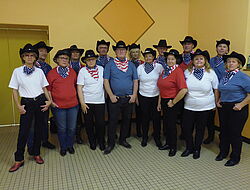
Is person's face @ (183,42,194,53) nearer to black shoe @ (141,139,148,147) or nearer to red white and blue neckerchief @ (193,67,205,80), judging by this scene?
red white and blue neckerchief @ (193,67,205,80)

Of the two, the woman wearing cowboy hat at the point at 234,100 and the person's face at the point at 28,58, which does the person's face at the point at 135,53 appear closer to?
the woman wearing cowboy hat at the point at 234,100

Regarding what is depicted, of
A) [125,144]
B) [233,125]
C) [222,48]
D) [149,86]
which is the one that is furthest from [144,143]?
[222,48]

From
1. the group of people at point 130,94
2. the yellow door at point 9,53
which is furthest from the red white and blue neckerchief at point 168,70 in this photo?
the yellow door at point 9,53

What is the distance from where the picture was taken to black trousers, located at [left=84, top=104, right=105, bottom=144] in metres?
3.11

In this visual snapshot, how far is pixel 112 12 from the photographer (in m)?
4.44

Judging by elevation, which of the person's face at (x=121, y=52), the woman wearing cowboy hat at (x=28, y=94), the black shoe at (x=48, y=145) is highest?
the person's face at (x=121, y=52)

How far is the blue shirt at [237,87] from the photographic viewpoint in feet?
8.40

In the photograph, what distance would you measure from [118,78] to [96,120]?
688mm

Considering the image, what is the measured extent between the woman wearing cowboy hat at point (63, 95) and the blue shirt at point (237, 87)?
195cm

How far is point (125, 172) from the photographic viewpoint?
2629 mm

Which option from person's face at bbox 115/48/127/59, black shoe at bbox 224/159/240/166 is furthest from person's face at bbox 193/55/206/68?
black shoe at bbox 224/159/240/166

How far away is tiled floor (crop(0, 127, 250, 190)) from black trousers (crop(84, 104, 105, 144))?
8.1 inches

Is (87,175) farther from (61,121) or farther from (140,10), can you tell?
(140,10)

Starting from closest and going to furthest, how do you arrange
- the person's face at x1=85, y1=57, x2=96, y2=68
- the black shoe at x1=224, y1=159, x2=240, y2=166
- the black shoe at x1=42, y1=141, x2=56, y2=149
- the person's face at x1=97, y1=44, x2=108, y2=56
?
the black shoe at x1=224, y1=159, x2=240, y2=166 < the person's face at x1=85, y1=57, x2=96, y2=68 < the black shoe at x1=42, y1=141, x2=56, y2=149 < the person's face at x1=97, y1=44, x2=108, y2=56
